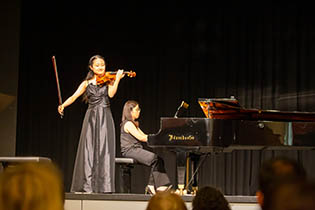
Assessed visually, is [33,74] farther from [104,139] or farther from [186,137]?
[186,137]

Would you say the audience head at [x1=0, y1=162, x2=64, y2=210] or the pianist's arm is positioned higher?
the pianist's arm

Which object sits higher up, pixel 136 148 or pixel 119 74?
pixel 119 74

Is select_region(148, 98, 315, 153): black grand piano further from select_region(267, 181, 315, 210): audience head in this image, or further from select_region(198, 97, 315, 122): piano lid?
select_region(267, 181, 315, 210): audience head

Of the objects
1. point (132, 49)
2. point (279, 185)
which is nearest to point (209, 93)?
point (132, 49)

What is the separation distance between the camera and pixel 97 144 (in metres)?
6.31

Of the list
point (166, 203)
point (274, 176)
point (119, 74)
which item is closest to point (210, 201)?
point (166, 203)

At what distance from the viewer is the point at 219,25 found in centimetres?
924

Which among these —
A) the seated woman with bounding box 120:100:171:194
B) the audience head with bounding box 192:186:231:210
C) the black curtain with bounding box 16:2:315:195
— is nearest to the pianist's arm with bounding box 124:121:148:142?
the seated woman with bounding box 120:100:171:194

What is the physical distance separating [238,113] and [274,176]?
4.10m

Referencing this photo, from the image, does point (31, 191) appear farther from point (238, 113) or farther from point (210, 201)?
point (238, 113)

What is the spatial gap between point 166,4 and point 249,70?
172cm

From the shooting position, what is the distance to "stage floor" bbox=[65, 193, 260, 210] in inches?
207

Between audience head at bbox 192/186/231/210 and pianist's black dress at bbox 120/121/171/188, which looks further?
pianist's black dress at bbox 120/121/171/188

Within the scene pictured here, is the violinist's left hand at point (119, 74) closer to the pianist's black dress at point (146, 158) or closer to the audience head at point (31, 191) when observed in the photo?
the pianist's black dress at point (146, 158)
